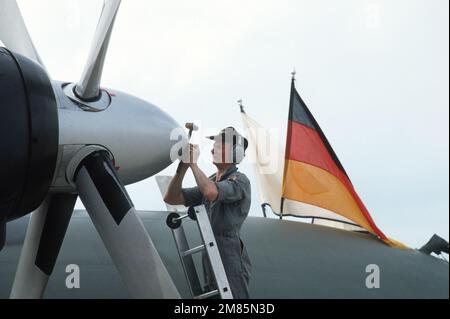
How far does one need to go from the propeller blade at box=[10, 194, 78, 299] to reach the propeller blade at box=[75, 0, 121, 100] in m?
1.14

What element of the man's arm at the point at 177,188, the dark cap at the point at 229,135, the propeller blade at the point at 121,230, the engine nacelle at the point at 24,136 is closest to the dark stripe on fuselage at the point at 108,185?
the propeller blade at the point at 121,230

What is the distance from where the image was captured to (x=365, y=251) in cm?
1020

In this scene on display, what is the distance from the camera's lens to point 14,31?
23.9 ft

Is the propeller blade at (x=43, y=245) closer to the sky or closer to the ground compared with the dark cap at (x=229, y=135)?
closer to the ground

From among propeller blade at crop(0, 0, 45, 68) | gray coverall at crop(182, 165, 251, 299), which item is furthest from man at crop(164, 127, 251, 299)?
propeller blade at crop(0, 0, 45, 68)

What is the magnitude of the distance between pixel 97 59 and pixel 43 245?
81.6 inches

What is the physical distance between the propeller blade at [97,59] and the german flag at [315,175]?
696 cm

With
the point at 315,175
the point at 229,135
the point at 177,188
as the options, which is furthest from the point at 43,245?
the point at 315,175

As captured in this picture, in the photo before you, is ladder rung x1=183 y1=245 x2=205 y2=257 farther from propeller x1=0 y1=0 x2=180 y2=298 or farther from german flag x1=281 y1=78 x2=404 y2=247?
german flag x1=281 y1=78 x2=404 y2=247

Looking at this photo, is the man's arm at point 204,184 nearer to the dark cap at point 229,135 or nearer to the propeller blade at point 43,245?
the dark cap at point 229,135

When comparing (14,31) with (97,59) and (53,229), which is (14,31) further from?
(53,229)

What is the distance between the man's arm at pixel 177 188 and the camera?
6.42 m
